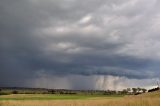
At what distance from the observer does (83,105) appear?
33.1 meters

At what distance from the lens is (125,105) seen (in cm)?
3325

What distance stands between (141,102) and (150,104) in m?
2.02

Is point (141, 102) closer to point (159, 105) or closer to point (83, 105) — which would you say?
point (159, 105)

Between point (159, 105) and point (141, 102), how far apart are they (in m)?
2.74

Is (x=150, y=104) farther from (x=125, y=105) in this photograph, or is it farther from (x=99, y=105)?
(x=99, y=105)

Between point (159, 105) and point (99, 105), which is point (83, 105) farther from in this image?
point (159, 105)

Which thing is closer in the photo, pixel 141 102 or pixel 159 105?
pixel 159 105

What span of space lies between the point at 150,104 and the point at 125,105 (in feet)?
8.66

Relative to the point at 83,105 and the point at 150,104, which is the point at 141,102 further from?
the point at 83,105

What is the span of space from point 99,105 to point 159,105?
6396mm

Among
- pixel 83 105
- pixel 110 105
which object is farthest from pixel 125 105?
pixel 83 105

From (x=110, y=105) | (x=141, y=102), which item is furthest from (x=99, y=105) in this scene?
(x=141, y=102)

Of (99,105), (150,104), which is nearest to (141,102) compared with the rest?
(150,104)

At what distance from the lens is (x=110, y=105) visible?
108 feet
